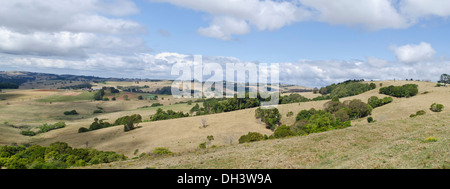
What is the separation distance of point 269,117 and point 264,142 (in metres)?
49.9

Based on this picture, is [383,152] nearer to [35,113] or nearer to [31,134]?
[31,134]

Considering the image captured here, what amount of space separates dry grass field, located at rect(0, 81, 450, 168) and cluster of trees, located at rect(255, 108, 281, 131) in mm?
2516

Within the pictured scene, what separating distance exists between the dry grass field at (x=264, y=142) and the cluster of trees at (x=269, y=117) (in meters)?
2.52

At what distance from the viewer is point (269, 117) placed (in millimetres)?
81250

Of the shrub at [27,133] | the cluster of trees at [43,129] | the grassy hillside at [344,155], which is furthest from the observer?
the cluster of trees at [43,129]

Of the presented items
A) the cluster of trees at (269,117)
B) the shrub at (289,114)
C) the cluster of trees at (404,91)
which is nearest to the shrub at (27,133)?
the cluster of trees at (269,117)

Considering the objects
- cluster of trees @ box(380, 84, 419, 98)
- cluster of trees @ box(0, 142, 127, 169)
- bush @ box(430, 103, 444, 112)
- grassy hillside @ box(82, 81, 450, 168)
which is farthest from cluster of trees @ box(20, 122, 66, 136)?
cluster of trees @ box(380, 84, 419, 98)

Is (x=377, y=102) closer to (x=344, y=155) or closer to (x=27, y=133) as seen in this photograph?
(x=344, y=155)

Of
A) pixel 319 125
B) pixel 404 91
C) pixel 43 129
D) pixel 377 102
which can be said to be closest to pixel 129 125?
pixel 43 129

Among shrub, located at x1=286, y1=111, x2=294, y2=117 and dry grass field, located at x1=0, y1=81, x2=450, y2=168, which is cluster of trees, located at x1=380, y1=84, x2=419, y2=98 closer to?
dry grass field, located at x1=0, y1=81, x2=450, y2=168

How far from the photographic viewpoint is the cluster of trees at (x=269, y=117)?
78562mm

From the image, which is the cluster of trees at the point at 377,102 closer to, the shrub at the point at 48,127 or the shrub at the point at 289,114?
the shrub at the point at 289,114

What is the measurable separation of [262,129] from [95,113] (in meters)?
106
